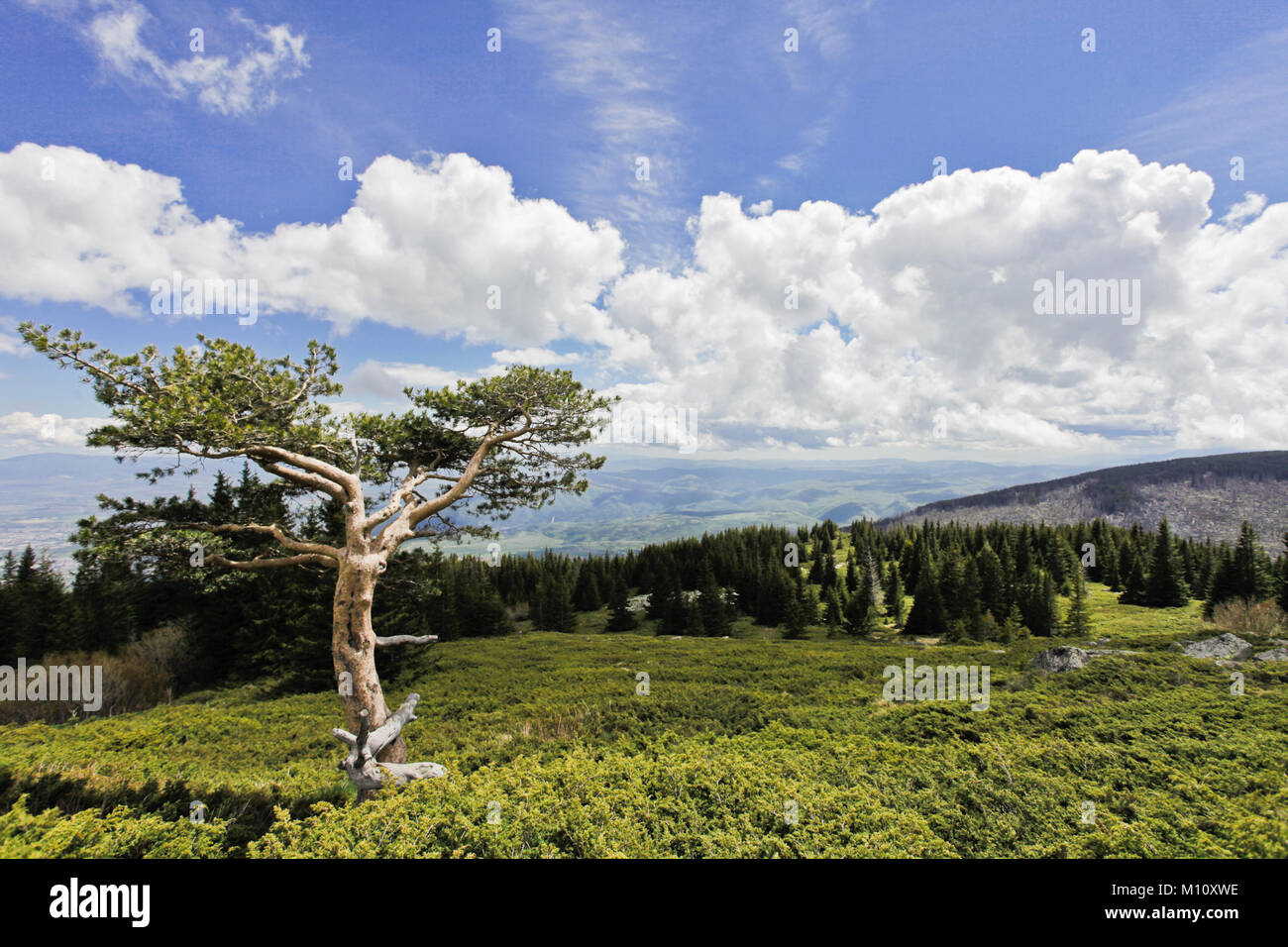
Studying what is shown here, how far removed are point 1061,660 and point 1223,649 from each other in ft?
23.6

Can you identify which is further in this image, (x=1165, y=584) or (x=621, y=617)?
(x=621, y=617)

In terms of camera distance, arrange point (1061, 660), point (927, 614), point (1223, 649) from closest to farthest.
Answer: point (1061, 660)
point (1223, 649)
point (927, 614)

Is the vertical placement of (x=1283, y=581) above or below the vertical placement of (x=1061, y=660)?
below

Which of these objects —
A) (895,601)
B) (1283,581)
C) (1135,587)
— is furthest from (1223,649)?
(1135,587)

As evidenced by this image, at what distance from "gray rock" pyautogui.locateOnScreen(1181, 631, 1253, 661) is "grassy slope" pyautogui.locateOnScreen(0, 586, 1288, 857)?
3.46 metres

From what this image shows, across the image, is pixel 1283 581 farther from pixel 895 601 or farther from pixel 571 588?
pixel 571 588

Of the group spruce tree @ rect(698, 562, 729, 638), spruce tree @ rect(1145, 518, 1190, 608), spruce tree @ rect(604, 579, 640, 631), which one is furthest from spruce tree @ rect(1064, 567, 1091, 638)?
spruce tree @ rect(604, 579, 640, 631)

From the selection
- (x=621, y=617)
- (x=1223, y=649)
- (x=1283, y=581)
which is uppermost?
(x=1223, y=649)

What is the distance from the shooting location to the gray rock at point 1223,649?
17.6 metres

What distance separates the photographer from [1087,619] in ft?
146

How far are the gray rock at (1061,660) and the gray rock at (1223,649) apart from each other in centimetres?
448

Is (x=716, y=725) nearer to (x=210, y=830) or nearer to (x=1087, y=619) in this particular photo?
(x=210, y=830)

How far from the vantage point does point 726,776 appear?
7484 mm
